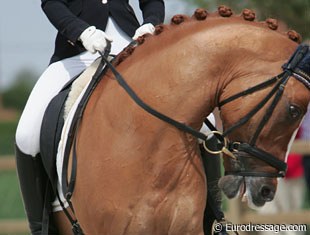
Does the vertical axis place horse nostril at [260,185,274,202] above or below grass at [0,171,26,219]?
above

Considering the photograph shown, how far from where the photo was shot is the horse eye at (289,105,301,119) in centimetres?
369

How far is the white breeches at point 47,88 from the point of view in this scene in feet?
14.6

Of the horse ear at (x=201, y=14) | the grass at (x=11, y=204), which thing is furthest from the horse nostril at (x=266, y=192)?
the grass at (x=11, y=204)

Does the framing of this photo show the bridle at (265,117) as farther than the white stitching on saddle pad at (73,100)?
No

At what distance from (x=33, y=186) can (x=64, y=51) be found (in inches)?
30.9

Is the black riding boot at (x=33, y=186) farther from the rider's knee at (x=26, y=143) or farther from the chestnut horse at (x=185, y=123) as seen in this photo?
the chestnut horse at (x=185, y=123)

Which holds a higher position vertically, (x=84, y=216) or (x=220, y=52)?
(x=220, y=52)

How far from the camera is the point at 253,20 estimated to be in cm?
388

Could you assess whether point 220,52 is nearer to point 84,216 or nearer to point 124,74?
point 124,74

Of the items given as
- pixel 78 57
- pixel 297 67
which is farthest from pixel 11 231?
pixel 297 67

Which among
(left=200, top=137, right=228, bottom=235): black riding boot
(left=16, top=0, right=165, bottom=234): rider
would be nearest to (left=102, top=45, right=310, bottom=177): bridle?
(left=200, top=137, right=228, bottom=235): black riding boot

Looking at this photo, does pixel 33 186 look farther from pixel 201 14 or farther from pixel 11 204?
pixel 11 204

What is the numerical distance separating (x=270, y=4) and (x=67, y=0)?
6706 millimetres

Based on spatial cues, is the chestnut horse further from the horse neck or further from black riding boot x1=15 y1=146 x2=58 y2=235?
black riding boot x1=15 y1=146 x2=58 y2=235
